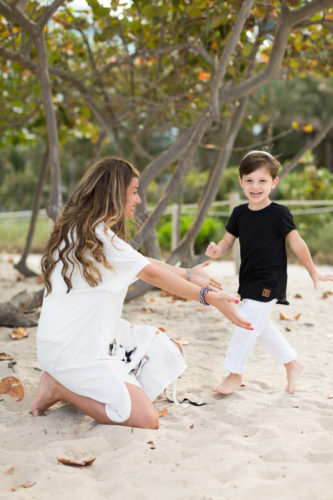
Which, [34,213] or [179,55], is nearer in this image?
[179,55]

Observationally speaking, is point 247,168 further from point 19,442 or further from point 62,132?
point 62,132

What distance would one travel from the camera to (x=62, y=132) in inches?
274

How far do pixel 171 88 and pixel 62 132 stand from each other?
5.60 feet

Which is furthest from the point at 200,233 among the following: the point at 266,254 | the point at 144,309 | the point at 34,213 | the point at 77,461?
the point at 77,461

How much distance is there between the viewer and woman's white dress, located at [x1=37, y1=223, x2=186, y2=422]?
2305 millimetres

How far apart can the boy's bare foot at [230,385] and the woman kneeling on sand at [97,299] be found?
0.49m

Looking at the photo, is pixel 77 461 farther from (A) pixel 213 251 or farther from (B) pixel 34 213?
(B) pixel 34 213

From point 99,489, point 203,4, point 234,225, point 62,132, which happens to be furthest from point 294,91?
point 99,489

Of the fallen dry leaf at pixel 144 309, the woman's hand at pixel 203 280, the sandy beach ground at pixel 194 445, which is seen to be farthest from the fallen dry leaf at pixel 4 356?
the fallen dry leaf at pixel 144 309

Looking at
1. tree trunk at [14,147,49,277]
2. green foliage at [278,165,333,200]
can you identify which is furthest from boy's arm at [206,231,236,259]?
green foliage at [278,165,333,200]

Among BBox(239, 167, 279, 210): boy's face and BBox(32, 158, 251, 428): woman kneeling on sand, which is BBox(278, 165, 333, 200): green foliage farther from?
BBox(32, 158, 251, 428): woman kneeling on sand

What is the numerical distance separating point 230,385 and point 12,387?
1162mm

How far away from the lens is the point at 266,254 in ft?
9.23

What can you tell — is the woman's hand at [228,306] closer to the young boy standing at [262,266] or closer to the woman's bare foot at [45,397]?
the young boy standing at [262,266]
